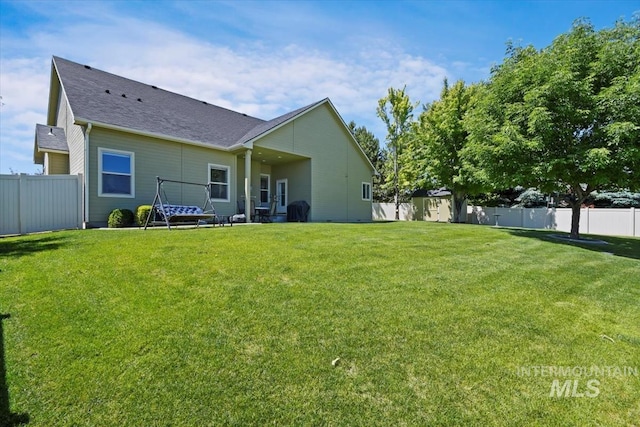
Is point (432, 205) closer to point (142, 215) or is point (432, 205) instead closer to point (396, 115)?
point (396, 115)

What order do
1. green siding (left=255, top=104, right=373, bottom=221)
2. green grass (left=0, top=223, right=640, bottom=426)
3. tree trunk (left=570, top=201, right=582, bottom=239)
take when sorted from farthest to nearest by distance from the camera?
green siding (left=255, top=104, right=373, bottom=221) → tree trunk (left=570, top=201, right=582, bottom=239) → green grass (left=0, top=223, right=640, bottom=426)

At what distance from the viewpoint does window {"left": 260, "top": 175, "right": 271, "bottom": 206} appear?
16.9 meters

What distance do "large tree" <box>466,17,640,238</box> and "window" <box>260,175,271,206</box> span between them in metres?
10.6

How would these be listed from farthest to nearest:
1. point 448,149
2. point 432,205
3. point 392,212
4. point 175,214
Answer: point 392,212
point 432,205
point 448,149
point 175,214

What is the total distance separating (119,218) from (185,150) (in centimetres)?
382

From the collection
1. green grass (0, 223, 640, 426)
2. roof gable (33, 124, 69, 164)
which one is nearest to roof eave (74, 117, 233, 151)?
roof gable (33, 124, 69, 164)

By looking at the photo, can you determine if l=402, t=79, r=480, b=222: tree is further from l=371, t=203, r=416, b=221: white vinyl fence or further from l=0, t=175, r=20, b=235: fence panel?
l=0, t=175, r=20, b=235: fence panel

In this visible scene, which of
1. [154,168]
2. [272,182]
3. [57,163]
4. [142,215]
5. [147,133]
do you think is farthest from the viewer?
[272,182]

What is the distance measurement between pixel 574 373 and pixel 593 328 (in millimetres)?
1196

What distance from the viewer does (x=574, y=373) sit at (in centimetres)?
271

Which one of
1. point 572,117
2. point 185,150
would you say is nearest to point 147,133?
point 185,150

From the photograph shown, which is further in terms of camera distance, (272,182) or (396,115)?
(396,115)

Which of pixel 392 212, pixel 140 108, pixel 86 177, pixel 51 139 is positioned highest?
pixel 140 108

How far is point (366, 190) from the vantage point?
770 inches
